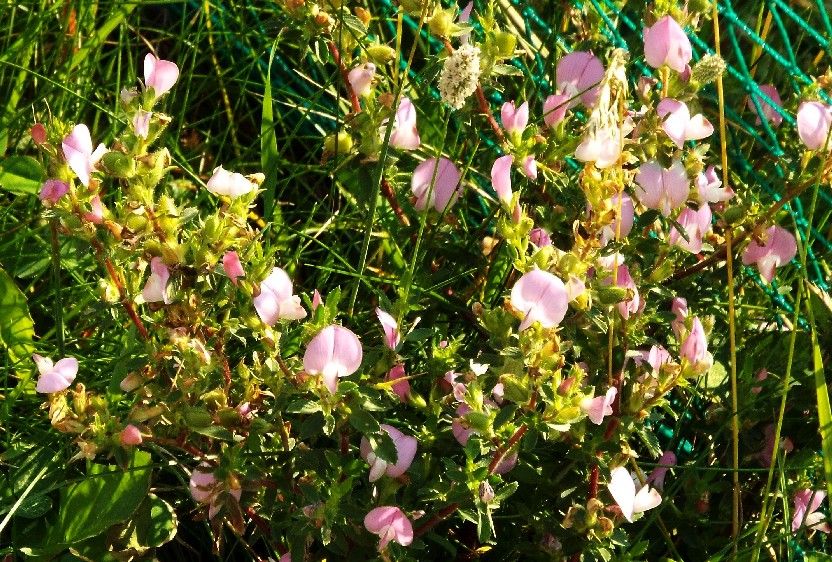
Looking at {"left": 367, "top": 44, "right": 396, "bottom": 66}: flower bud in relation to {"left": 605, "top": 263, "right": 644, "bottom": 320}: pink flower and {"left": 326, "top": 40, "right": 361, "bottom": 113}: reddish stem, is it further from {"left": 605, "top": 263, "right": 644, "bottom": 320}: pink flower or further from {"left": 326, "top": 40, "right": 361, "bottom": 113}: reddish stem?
{"left": 605, "top": 263, "right": 644, "bottom": 320}: pink flower

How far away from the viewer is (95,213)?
1049 mm

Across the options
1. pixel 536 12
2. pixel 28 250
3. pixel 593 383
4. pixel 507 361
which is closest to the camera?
pixel 507 361

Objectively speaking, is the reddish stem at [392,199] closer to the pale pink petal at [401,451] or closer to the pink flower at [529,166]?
the pink flower at [529,166]

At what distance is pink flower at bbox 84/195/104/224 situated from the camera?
1.05 m

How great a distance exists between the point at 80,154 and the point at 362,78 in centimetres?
32

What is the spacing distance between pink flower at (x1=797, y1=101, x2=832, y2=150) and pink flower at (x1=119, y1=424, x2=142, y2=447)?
72 cm

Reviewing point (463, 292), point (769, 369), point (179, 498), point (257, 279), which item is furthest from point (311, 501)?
point (769, 369)

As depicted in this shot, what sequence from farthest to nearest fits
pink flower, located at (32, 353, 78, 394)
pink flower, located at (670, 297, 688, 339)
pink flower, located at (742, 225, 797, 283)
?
1. pink flower, located at (742, 225, 797, 283)
2. pink flower, located at (670, 297, 688, 339)
3. pink flower, located at (32, 353, 78, 394)

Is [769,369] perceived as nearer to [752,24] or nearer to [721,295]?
[721,295]

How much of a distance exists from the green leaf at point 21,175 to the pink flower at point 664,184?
31.7 inches

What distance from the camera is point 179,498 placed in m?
1.32

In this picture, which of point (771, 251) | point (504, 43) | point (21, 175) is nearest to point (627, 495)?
point (771, 251)

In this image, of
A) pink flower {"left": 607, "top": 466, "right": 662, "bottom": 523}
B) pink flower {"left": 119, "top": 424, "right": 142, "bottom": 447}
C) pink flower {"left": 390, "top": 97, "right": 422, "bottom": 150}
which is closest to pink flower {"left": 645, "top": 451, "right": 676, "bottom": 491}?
pink flower {"left": 607, "top": 466, "right": 662, "bottom": 523}

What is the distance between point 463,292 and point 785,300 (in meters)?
0.42
